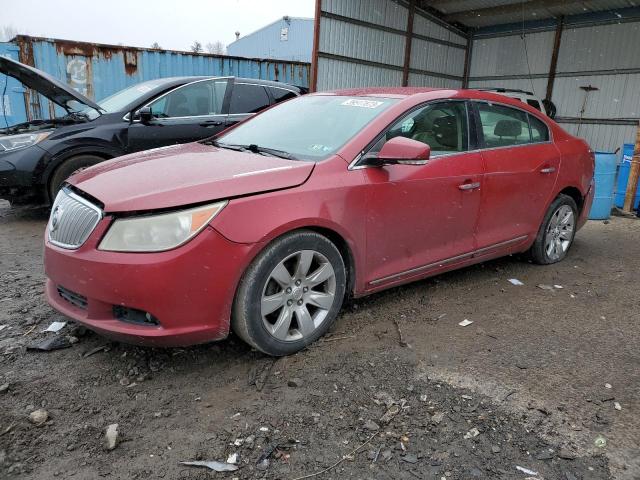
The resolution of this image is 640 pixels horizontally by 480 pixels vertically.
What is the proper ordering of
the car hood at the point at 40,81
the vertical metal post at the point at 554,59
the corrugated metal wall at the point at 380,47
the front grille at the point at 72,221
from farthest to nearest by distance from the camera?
the vertical metal post at the point at 554,59
the corrugated metal wall at the point at 380,47
the car hood at the point at 40,81
the front grille at the point at 72,221

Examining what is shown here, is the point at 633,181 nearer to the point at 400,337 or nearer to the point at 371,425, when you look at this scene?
the point at 400,337

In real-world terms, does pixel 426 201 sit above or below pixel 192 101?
below

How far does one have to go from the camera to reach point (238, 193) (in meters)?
2.56

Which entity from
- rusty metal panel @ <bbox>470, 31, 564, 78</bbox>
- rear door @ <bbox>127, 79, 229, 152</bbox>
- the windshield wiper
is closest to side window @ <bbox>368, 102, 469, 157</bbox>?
the windshield wiper

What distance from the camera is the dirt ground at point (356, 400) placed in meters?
2.09

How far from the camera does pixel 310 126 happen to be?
343cm

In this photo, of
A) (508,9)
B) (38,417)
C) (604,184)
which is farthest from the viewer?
(508,9)

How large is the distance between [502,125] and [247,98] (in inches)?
157

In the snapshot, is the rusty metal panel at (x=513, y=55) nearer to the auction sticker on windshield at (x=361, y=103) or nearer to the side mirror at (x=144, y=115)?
the side mirror at (x=144, y=115)

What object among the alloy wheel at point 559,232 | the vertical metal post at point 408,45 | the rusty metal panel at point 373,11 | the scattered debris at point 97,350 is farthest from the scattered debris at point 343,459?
the vertical metal post at point 408,45

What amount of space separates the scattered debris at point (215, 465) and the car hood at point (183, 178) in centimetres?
116

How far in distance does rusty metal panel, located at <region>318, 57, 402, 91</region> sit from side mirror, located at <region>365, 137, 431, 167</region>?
9938 millimetres

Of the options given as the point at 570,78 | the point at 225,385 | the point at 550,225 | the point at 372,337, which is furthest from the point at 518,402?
the point at 570,78

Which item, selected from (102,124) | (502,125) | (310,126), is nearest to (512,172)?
(502,125)
